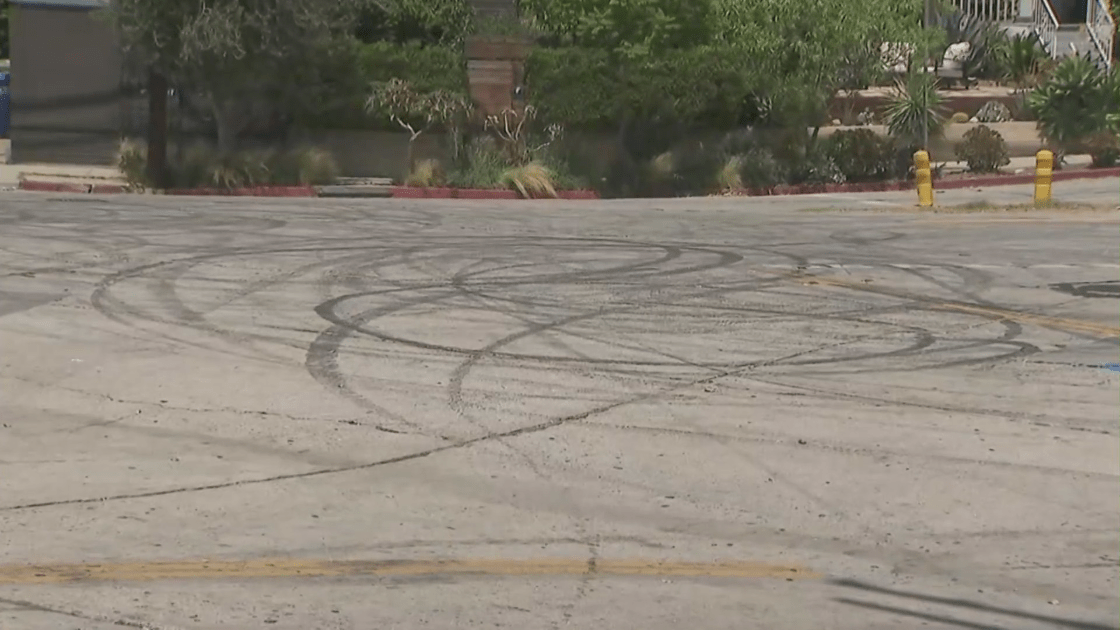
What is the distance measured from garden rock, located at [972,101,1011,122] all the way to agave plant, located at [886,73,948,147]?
386 centimetres

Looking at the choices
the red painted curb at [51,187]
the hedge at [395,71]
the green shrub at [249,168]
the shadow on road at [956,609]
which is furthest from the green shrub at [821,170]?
the shadow on road at [956,609]

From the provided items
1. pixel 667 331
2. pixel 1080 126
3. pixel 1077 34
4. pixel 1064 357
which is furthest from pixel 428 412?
pixel 1077 34

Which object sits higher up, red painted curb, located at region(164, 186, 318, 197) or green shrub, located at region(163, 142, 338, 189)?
green shrub, located at region(163, 142, 338, 189)

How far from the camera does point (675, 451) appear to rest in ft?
34.1

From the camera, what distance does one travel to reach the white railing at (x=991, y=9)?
50.6 meters

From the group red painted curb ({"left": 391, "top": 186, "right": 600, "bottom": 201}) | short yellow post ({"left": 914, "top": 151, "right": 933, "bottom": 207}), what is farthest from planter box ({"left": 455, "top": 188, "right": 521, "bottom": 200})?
short yellow post ({"left": 914, "top": 151, "right": 933, "bottom": 207})

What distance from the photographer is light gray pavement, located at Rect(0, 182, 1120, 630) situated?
759 cm

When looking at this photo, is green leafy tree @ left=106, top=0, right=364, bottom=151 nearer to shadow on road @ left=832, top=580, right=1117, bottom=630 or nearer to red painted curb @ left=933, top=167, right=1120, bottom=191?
red painted curb @ left=933, top=167, right=1120, bottom=191

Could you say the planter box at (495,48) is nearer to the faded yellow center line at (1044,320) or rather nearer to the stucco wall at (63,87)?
the stucco wall at (63,87)

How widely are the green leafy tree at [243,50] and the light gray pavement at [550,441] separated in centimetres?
1410

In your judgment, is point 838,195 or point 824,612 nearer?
point 824,612

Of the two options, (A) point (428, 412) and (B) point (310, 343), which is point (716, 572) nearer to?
(A) point (428, 412)

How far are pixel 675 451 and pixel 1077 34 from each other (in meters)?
42.4

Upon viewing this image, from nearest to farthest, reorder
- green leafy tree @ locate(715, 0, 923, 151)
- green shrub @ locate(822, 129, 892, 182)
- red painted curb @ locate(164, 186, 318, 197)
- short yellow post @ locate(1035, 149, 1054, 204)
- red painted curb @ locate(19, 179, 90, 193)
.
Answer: short yellow post @ locate(1035, 149, 1054, 204), red painted curb @ locate(164, 186, 318, 197), red painted curb @ locate(19, 179, 90, 193), green shrub @ locate(822, 129, 892, 182), green leafy tree @ locate(715, 0, 923, 151)
